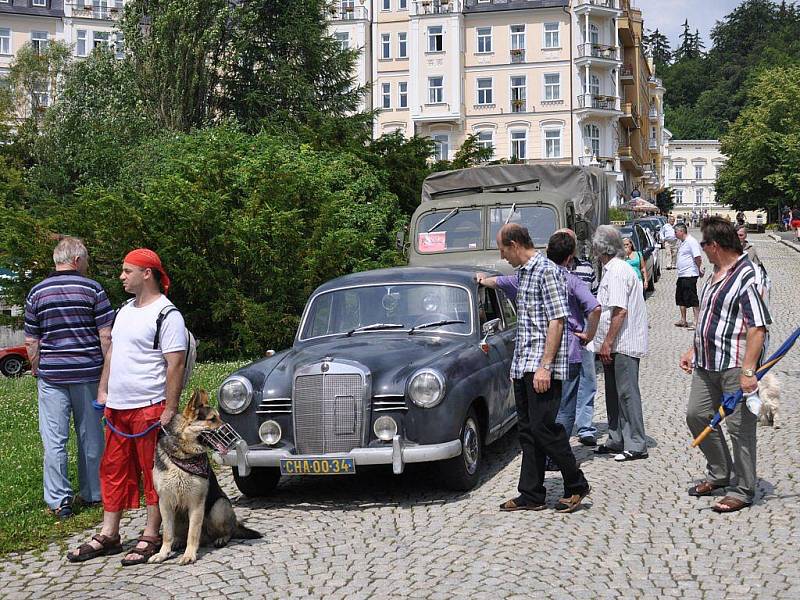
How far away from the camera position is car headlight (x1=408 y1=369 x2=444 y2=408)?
7910 millimetres

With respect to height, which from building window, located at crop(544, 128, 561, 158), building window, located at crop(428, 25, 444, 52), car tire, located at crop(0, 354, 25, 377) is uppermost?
building window, located at crop(428, 25, 444, 52)

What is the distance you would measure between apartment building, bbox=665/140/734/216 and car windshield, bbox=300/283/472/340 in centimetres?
14528

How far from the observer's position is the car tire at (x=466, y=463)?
8.13 m

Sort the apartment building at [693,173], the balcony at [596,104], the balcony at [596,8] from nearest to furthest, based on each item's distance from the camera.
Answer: the balcony at [596,8] < the balcony at [596,104] < the apartment building at [693,173]

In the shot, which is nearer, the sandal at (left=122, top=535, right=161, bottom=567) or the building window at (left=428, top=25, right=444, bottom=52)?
the sandal at (left=122, top=535, right=161, bottom=567)

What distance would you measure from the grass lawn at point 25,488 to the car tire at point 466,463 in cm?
268

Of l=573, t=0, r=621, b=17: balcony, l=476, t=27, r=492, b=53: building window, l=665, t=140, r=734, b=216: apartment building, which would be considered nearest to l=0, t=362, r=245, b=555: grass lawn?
l=476, t=27, r=492, b=53: building window

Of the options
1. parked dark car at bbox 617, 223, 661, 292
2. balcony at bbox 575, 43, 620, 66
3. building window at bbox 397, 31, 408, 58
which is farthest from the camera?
building window at bbox 397, 31, 408, 58

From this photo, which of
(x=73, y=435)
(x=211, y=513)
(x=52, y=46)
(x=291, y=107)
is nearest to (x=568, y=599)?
(x=211, y=513)

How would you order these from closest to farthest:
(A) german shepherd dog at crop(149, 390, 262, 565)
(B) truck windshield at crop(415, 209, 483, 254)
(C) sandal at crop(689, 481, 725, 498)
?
(A) german shepherd dog at crop(149, 390, 262, 565)
(C) sandal at crop(689, 481, 725, 498)
(B) truck windshield at crop(415, 209, 483, 254)

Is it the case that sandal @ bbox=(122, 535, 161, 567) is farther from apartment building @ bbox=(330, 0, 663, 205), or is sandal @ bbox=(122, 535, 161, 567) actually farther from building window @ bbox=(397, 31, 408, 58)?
building window @ bbox=(397, 31, 408, 58)

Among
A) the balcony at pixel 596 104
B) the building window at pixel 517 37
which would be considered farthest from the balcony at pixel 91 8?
the balcony at pixel 596 104

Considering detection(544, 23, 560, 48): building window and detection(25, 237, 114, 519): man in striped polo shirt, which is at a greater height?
detection(544, 23, 560, 48): building window

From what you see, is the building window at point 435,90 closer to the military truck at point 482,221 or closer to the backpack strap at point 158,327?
the military truck at point 482,221
